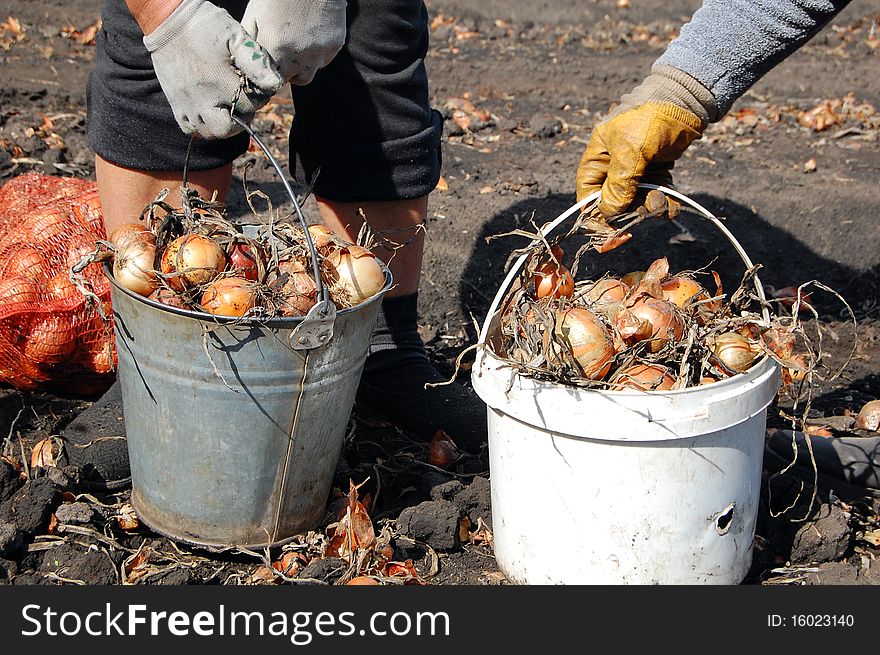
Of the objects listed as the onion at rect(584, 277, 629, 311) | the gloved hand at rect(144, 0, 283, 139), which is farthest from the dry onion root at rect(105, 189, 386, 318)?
the onion at rect(584, 277, 629, 311)

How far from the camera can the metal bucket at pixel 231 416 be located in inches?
69.7

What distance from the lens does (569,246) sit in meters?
3.73

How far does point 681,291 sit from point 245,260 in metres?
0.93

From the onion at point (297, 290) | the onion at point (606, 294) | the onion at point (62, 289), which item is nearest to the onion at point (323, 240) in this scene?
the onion at point (297, 290)

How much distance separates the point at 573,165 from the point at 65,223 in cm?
271

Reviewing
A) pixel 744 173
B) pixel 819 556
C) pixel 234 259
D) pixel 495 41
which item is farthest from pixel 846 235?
pixel 495 41

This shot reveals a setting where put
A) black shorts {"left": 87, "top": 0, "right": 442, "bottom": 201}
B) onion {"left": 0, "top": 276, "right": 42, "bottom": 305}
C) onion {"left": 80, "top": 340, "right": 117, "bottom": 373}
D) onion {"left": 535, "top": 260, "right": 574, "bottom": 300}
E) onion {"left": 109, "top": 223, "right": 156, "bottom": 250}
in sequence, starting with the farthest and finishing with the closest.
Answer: onion {"left": 80, "top": 340, "right": 117, "bottom": 373}
onion {"left": 0, "top": 276, "right": 42, "bottom": 305}
black shorts {"left": 87, "top": 0, "right": 442, "bottom": 201}
onion {"left": 535, "top": 260, "right": 574, "bottom": 300}
onion {"left": 109, "top": 223, "right": 156, "bottom": 250}

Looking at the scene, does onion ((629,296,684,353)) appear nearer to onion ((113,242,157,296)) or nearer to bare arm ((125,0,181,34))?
onion ((113,242,157,296))

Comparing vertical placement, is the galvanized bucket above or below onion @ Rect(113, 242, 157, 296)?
below

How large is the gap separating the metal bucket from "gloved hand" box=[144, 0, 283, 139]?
0.40 m

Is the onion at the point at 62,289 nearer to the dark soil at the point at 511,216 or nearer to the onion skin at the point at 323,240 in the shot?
the dark soil at the point at 511,216

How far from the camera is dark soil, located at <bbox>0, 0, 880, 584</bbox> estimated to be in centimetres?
208

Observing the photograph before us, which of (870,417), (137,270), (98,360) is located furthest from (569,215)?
(98,360)

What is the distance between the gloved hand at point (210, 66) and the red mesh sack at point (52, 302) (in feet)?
2.49
